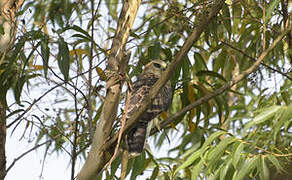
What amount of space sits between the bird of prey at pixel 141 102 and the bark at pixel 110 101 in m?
0.31

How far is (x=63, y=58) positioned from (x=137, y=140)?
0.70m

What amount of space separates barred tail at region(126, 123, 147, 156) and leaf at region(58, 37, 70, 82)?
639mm

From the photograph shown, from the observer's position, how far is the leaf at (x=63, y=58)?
210 centimetres

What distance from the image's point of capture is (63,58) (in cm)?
217

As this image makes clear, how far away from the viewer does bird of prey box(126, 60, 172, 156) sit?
263 centimetres

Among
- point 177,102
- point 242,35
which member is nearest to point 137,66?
point 242,35

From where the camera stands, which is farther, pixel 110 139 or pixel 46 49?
pixel 46 49

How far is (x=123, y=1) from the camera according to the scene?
221 centimetres

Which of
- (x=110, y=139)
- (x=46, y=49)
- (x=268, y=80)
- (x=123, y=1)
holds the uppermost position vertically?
(x=123, y=1)

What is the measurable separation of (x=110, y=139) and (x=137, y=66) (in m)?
0.73

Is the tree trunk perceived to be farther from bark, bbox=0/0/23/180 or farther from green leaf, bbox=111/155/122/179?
green leaf, bbox=111/155/122/179

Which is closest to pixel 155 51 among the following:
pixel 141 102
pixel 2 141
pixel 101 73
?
pixel 141 102

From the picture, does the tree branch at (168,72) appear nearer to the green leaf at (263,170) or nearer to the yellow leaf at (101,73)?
the yellow leaf at (101,73)

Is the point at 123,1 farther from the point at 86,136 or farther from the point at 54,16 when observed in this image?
the point at 86,136
